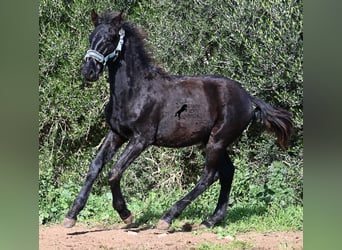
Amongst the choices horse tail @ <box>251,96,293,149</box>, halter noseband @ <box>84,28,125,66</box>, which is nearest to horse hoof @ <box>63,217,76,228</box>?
halter noseband @ <box>84,28,125,66</box>

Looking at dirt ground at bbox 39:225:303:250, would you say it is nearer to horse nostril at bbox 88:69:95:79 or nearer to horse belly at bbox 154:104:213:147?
horse belly at bbox 154:104:213:147

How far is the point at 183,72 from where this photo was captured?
7.19 m

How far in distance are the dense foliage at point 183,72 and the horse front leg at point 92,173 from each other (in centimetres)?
119

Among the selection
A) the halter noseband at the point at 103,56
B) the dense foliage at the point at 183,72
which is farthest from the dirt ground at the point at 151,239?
the halter noseband at the point at 103,56

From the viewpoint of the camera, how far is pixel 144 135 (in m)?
5.12

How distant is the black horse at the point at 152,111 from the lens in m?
5.12

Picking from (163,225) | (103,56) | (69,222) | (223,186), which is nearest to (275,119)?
(223,186)

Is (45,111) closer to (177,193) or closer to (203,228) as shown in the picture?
(177,193)

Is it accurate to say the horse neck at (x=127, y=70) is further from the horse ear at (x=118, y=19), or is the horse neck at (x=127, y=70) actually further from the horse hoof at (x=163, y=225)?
the horse hoof at (x=163, y=225)
